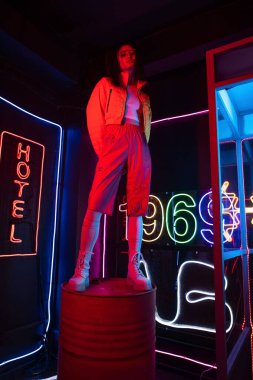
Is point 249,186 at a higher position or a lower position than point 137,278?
higher

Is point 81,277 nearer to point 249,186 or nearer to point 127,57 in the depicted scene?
point 127,57

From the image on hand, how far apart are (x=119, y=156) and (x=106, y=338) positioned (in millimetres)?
1227

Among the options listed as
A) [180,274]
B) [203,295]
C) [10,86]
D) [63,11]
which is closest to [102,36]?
[63,11]

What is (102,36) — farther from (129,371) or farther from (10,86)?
(129,371)

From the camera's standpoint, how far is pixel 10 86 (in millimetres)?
2869

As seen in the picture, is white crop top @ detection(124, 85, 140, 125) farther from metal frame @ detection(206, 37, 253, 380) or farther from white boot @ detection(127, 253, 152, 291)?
white boot @ detection(127, 253, 152, 291)

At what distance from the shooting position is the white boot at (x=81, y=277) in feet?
6.10

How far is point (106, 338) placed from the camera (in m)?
1.62

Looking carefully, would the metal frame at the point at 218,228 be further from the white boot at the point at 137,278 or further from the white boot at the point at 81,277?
the white boot at the point at 81,277

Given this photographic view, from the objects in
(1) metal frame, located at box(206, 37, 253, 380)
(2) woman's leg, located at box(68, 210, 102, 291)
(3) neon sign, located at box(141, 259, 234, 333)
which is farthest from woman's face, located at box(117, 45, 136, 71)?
(3) neon sign, located at box(141, 259, 234, 333)

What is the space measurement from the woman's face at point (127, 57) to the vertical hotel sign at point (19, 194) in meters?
1.32

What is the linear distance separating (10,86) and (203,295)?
2.88 m

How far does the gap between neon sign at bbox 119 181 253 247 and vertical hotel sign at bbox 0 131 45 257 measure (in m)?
1.23

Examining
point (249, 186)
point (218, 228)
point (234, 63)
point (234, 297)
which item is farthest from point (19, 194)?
point (249, 186)
